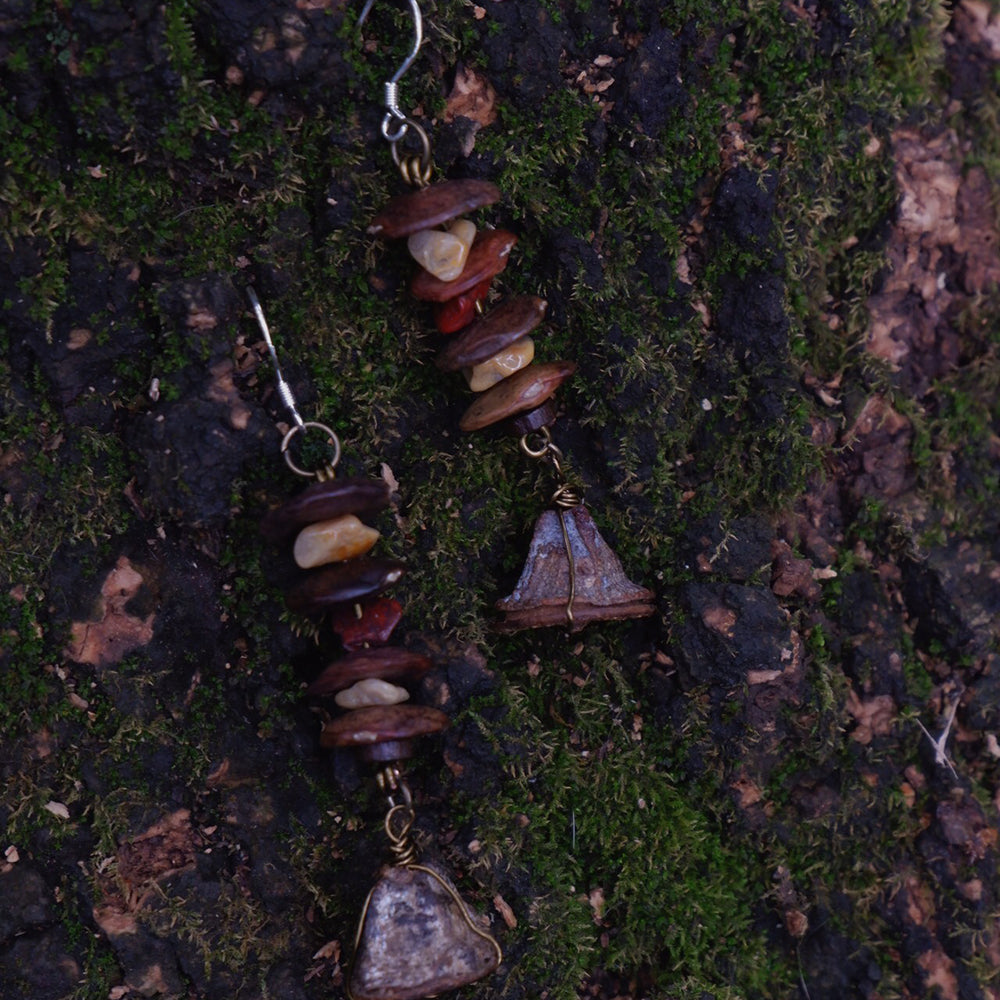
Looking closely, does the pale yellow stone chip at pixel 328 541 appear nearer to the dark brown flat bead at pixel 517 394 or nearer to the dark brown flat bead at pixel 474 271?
the dark brown flat bead at pixel 517 394

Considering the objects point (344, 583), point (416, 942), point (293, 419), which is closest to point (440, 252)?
point (293, 419)

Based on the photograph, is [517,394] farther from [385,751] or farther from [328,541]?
[385,751]

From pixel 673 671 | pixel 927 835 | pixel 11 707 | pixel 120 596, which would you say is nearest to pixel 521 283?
pixel 673 671

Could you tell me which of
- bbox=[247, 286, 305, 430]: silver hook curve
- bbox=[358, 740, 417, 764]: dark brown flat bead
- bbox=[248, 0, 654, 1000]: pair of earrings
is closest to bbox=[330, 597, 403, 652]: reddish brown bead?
bbox=[248, 0, 654, 1000]: pair of earrings

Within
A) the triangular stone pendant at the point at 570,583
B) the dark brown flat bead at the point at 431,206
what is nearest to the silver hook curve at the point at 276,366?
the dark brown flat bead at the point at 431,206

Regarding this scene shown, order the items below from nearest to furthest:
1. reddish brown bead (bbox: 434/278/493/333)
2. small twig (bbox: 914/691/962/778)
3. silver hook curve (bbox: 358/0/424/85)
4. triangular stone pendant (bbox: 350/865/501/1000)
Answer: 1. triangular stone pendant (bbox: 350/865/501/1000)
2. silver hook curve (bbox: 358/0/424/85)
3. reddish brown bead (bbox: 434/278/493/333)
4. small twig (bbox: 914/691/962/778)

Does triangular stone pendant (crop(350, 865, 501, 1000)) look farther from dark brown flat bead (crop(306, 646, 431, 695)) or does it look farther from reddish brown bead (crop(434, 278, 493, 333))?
reddish brown bead (crop(434, 278, 493, 333))

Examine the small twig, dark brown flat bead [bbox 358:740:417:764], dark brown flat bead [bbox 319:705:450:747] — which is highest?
dark brown flat bead [bbox 319:705:450:747]
